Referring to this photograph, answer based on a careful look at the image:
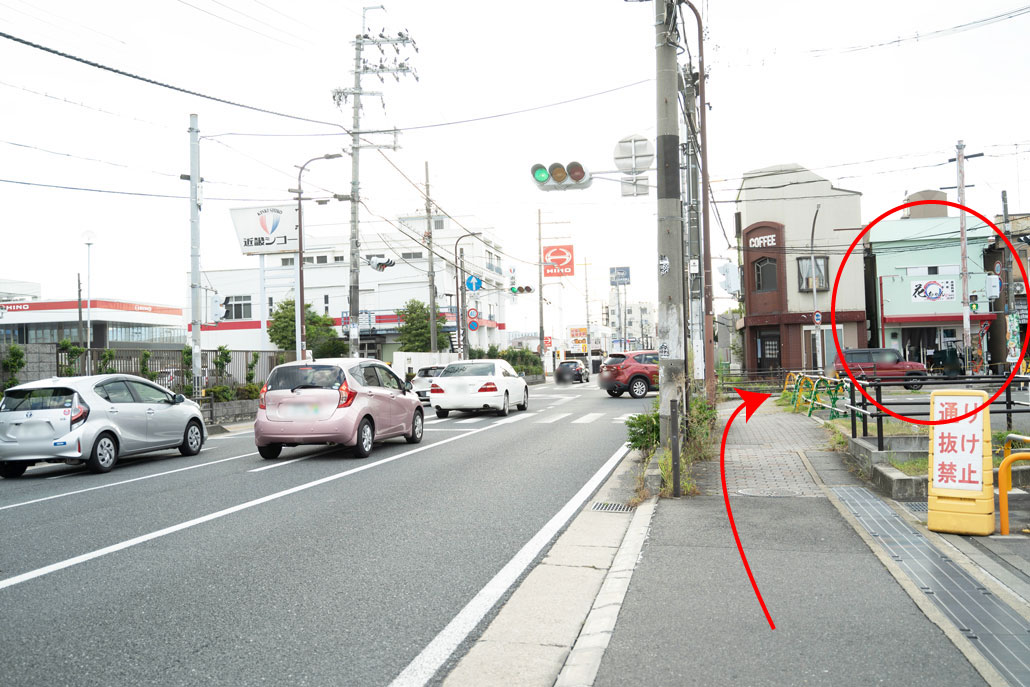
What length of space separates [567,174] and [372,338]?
58351 mm

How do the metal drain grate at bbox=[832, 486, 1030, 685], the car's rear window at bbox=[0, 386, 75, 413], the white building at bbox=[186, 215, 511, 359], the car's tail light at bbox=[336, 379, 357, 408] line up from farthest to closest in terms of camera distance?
the white building at bbox=[186, 215, 511, 359] → the car's tail light at bbox=[336, 379, 357, 408] → the car's rear window at bbox=[0, 386, 75, 413] → the metal drain grate at bbox=[832, 486, 1030, 685]

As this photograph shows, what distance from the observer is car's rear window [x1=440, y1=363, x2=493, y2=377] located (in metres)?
21.7

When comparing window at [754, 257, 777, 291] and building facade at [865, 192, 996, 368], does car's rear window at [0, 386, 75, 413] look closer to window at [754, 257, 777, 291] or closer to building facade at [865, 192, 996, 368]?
window at [754, 257, 777, 291]

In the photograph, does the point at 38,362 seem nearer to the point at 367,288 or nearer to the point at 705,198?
the point at 705,198

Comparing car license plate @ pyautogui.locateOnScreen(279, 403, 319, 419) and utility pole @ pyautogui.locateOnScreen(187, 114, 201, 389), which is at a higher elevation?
utility pole @ pyautogui.locateOnScreen(187, 114, 201, 389)

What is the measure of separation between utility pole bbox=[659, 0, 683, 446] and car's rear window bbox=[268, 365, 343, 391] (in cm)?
549

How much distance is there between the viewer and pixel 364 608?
196 inches

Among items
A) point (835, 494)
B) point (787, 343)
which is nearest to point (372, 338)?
point (787, 343)

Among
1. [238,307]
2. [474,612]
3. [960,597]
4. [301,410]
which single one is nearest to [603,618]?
[474,612]

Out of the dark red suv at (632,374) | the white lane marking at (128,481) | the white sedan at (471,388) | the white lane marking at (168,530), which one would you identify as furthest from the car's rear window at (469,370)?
the white lane marking at (168,530)

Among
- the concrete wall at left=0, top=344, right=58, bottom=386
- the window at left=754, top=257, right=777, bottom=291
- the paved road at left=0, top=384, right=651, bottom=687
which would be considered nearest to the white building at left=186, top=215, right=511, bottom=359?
the window at left=754, top=257, right=777, bottom=291

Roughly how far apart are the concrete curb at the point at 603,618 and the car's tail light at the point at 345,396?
6.68 meters

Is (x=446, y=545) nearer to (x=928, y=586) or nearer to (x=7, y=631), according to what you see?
(x=7, y=631)

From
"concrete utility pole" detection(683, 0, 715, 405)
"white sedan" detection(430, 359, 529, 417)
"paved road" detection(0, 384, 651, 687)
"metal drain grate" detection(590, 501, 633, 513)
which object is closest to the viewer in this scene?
"paved road" detection(0, 384, 651, 687)
